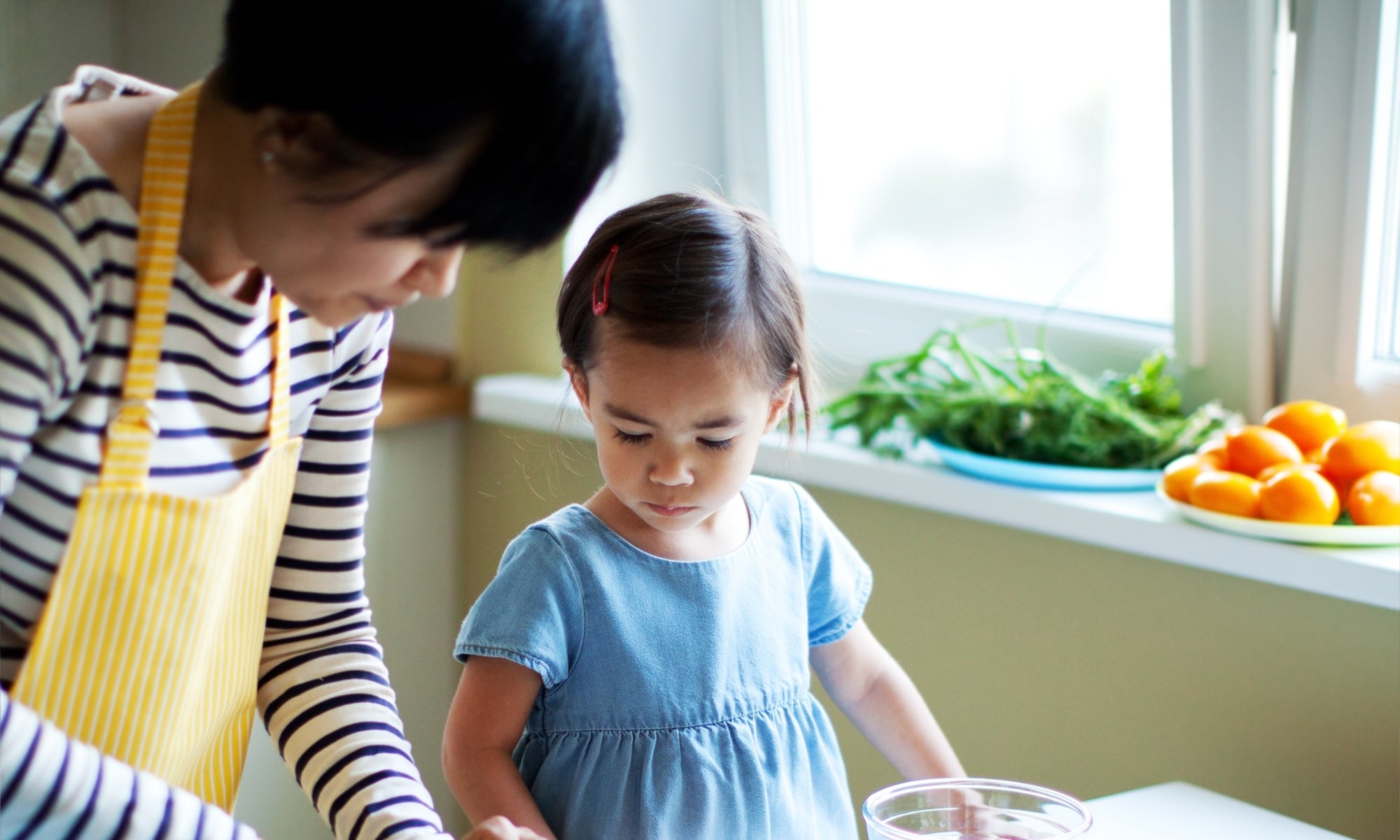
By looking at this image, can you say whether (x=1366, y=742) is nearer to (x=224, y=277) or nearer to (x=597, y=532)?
(x=597, y=532)

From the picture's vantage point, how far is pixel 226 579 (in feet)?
2.48

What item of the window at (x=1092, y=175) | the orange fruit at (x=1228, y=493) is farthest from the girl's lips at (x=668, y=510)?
the window at (x=1092, y=175)

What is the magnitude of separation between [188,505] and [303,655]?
0.58ft

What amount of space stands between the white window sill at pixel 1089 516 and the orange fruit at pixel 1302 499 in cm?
3

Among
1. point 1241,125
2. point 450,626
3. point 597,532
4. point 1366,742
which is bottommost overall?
point 450,626

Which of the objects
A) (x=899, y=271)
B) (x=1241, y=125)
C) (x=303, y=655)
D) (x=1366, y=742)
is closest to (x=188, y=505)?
(x=303, y=655)

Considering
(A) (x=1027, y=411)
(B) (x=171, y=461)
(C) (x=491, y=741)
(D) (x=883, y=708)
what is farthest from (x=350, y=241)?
(A) (x=1027, y=411)

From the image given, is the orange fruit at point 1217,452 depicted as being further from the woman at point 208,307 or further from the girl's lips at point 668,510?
the woman at point 208,307

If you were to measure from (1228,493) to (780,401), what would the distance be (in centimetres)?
47

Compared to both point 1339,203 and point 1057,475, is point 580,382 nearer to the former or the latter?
point 1057,475

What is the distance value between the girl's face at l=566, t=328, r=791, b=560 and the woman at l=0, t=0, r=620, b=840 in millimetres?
219

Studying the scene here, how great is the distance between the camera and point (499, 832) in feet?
2.56

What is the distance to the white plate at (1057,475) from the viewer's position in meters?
1.46

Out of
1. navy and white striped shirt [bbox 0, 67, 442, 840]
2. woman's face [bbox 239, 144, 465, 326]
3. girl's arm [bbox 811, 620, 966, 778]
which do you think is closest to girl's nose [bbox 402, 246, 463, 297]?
woman's face [bbox 239, 144, 465, 326]
